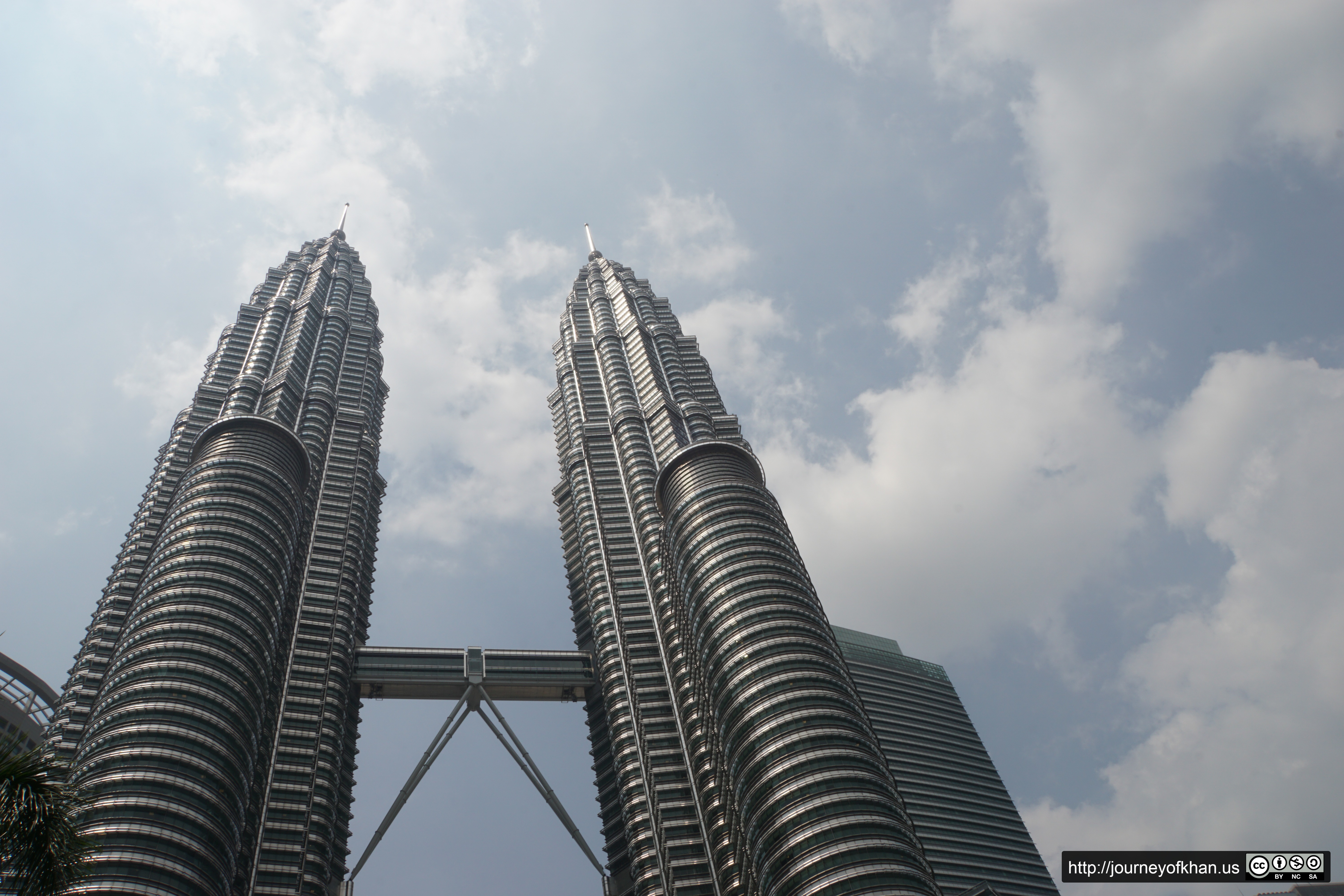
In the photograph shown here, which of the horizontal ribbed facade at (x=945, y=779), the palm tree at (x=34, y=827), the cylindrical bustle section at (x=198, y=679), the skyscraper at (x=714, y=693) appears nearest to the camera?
the palm tree at (x=34, y=827)

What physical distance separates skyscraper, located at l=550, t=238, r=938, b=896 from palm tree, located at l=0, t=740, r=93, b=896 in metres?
84.3

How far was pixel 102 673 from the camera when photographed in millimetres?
129750

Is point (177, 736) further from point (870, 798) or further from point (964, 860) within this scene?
point (964, 860)

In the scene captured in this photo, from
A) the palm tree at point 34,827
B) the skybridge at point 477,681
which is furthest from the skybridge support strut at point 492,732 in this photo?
the palm tree at point 34,827

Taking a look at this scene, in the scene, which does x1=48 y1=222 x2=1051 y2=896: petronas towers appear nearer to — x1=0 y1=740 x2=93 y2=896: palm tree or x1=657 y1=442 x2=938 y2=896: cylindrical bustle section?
x1=657 y1=442 x2=938 y2=896: cylindrical bustle section

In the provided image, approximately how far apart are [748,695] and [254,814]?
202 ft

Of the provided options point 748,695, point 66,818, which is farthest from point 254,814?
point 66,818

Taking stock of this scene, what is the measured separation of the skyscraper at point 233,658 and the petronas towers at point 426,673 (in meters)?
0.34

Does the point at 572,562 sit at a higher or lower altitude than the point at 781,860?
higher

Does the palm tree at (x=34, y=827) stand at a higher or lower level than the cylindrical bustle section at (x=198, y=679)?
lower

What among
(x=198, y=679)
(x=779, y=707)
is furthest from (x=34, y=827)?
(x=779, y=707)

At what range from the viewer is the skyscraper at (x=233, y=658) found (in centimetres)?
9306

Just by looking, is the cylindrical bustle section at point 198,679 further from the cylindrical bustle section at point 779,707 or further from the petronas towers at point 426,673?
the cylindrical bustle section at point 779,707

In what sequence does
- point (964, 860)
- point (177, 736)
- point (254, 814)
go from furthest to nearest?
1. point (964, 860)
2. point (254, 814)
3. point (177, 736)
